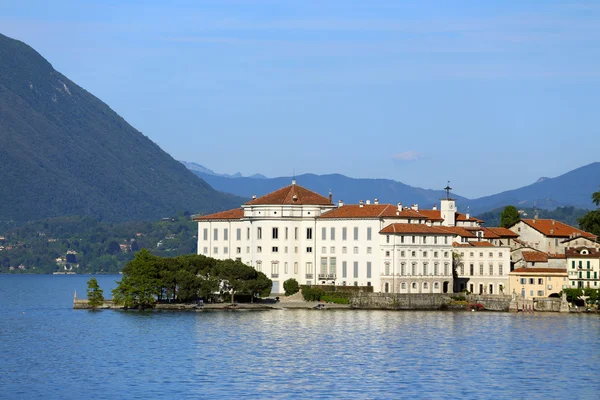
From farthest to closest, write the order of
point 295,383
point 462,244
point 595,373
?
point 462,244 < point 595,373 < point 295,383

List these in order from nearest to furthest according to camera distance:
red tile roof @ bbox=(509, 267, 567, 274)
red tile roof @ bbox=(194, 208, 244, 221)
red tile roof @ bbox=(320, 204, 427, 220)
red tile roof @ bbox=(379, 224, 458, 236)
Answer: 1. red tile roof @ bbox=(379, 224, 458, 236)
2. red tile roof @ bbox=(320, 204, 427, 220)
3. red tile roof @ bbox=(509, 267, 567, 274)
4. red tile roof @ bbox=(194, 208, 244, 221)

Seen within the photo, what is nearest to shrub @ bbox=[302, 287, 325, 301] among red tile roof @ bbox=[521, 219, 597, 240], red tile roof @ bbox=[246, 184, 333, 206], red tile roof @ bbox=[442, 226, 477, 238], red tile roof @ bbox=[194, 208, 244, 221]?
red tile roof @ bbox=[246, 184, 333, 206]

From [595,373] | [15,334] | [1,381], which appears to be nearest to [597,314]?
[595,373]

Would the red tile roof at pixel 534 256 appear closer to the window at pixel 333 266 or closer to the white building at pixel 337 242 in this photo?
the white building at pixel 337 242

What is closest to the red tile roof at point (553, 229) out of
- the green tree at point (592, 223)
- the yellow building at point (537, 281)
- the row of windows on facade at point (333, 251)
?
the green tree at point (592, 223)

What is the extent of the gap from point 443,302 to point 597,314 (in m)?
12.0

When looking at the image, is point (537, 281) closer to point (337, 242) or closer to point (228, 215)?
point (337, 242)

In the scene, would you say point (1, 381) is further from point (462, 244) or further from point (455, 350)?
point (462, 244)

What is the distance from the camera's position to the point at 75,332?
8488 cm

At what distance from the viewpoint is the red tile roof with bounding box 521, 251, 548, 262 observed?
11100cm

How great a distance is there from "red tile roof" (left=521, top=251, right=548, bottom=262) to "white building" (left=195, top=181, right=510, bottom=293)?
130 inches

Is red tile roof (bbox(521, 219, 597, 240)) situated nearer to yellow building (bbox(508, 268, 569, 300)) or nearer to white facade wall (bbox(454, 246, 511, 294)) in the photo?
yellow building (bbox(508, 268, 569, 300))

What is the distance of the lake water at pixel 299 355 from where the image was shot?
57.8m

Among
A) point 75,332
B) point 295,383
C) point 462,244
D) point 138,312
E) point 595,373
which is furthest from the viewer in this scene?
point 462,244
